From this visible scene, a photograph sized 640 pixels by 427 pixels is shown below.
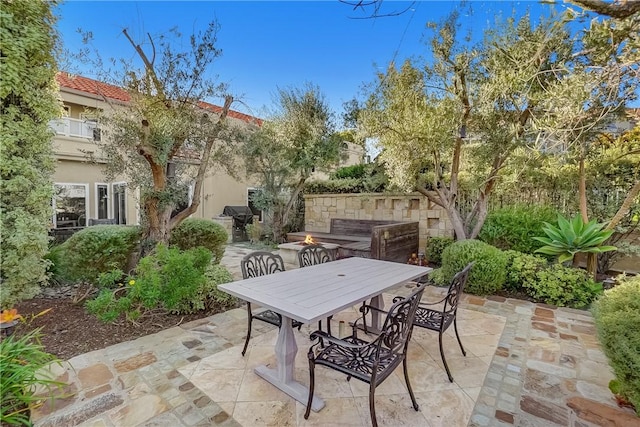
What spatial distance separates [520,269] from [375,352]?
402 cm

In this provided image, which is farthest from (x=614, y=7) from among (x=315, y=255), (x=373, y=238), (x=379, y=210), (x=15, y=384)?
(x=379, y=210)

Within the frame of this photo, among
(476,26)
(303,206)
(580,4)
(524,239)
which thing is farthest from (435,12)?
(303,206)

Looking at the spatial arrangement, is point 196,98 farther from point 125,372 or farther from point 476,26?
point 476,26

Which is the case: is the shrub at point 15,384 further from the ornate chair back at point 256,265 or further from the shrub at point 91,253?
the shrub at point 91,253

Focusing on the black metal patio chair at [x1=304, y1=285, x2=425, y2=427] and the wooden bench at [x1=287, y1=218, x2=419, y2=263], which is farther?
the wooden bench at [x1=287, y1=218, x2=419, y2=263]

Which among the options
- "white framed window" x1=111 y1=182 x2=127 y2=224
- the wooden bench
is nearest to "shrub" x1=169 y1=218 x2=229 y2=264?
the wooden bench

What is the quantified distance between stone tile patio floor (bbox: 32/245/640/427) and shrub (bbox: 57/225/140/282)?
1.79 meters

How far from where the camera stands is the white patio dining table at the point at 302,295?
87.5 inches

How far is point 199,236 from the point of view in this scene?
5.89 m

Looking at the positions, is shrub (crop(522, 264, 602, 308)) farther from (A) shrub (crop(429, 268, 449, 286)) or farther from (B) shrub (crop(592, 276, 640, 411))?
(B) shrub (crop(592, 276, 640, 411))

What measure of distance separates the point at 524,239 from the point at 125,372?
6.68 meters

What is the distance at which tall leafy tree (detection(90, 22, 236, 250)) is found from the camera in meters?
4.52

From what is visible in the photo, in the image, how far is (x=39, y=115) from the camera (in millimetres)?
3514

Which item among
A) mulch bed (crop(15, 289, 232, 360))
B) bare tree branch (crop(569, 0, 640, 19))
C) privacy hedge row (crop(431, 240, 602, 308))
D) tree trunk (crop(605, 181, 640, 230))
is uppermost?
bare tree branch (crop(569, 0, 640, 19))
